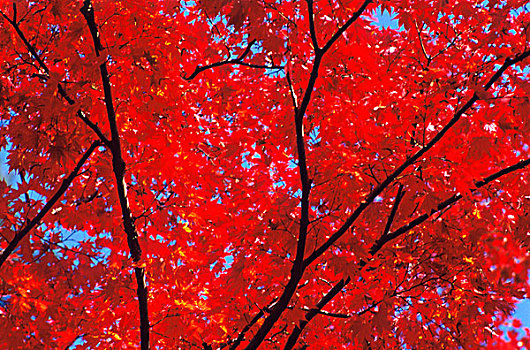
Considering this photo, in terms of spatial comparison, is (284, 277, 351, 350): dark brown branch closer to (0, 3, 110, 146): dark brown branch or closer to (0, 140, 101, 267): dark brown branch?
(0, 3, 110, 146): dark brown branch

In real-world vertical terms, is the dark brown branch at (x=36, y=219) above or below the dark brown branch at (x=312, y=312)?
above

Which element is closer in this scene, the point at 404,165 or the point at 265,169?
the point at 404,165

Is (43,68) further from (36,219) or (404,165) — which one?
(404,165)

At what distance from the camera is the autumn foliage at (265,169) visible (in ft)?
17.0

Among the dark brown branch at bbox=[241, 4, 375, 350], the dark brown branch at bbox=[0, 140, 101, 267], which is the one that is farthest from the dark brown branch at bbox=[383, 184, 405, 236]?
the dark brown branch at bbox=[0, 140, 101, 267]

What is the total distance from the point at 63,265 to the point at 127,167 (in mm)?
1446

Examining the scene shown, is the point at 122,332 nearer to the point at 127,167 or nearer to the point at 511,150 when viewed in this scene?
the point at 127,167

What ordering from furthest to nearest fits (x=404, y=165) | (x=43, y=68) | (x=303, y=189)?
(x=43, y=68) → (x=404, y=165) → (x=303, y=189)

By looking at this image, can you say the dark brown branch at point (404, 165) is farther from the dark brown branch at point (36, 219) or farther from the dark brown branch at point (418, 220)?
the dark brown branch at point (36, 219)

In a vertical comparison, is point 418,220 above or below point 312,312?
above

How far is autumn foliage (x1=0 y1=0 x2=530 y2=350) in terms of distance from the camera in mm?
5184

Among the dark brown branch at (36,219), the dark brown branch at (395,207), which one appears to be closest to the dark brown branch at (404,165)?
the dark brown branch at (395,207)

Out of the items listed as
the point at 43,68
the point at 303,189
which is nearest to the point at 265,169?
the point at 303,189

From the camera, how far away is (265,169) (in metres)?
6.32
